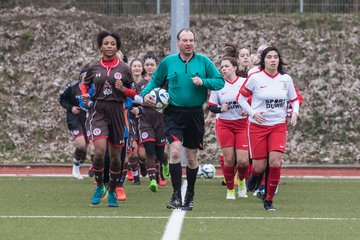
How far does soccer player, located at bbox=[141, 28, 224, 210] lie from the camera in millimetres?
12195

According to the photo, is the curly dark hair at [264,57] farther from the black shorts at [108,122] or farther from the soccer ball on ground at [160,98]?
the black shorts at [108,122]

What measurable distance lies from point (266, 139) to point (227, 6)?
61.6 ft

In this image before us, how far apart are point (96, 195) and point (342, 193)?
420cm

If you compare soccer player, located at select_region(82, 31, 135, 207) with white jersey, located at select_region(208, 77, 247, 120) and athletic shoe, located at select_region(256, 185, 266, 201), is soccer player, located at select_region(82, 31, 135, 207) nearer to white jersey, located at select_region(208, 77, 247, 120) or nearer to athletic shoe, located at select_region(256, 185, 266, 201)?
white jersey, located at select_region(208, 77, 247, 120)

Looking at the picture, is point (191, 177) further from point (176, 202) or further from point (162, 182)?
point (162, 182)

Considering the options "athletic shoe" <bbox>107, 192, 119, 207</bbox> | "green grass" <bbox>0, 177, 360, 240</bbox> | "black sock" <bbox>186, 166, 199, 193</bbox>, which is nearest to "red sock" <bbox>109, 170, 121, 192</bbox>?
"athletic shoe" <bbox>107, 192, 119, 207</bbox>

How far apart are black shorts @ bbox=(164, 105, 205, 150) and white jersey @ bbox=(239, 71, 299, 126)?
63 centimetres

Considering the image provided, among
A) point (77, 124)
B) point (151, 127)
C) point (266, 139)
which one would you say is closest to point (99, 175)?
point (266, 139)

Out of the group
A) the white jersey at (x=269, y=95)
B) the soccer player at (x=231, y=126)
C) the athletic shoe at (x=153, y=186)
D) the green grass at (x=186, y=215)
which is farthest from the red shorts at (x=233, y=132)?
the white jersey at (x=269, y=95)

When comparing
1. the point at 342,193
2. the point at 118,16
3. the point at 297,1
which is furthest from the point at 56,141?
the point at 342,193

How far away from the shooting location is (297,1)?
3111 cm

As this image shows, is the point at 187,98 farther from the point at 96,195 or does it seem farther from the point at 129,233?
the point at 129,233

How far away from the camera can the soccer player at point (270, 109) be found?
40.8 feet

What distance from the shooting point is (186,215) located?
1140 cm
